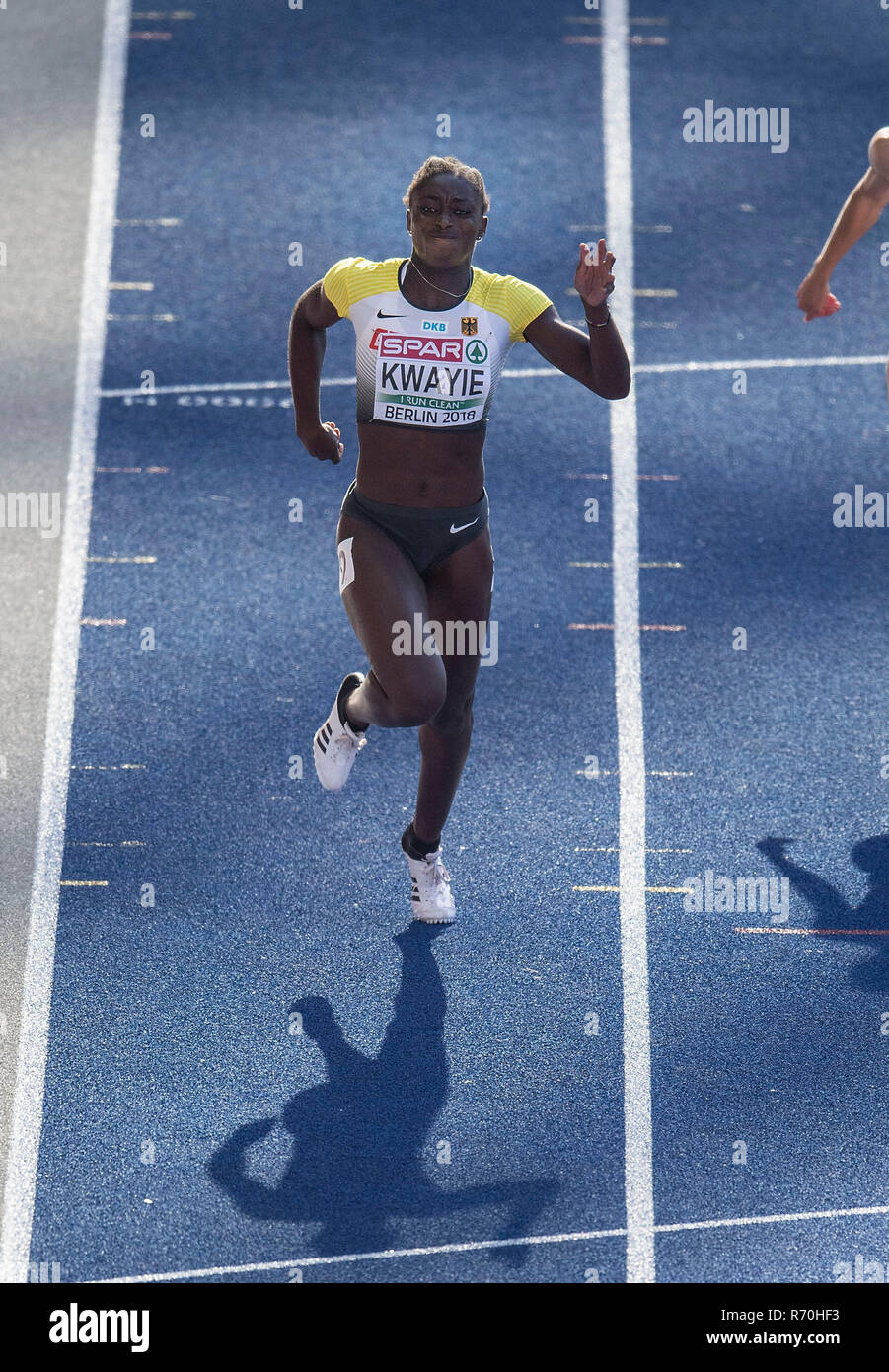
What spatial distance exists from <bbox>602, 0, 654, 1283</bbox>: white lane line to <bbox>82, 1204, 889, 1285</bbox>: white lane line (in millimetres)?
111

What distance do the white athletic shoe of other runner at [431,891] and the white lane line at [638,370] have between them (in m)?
2.55

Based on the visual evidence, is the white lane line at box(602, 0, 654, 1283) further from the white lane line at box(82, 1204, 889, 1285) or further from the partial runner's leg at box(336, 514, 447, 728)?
the partial runner's leg at box(336, 514, 447, 728)

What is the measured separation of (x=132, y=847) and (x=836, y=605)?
9.02 feet

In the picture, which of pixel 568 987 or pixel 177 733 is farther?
pixel 177 733

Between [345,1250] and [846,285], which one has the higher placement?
[846,285]

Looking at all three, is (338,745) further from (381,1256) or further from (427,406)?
(381,1256)

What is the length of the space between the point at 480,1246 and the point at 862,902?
176 centimetres

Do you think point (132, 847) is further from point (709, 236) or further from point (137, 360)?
point (709, 236)

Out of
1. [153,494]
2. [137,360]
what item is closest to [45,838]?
[153,494]

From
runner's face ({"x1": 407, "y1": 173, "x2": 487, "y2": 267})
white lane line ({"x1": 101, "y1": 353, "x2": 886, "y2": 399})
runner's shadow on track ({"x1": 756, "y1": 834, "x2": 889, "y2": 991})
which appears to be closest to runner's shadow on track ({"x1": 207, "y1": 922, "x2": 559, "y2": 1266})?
runner's shadow on track ({"x1": 756, "y1": 834, "x2": 889, "y2": 991})

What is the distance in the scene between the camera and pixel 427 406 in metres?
5.18

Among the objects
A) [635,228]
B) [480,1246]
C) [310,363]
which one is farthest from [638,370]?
[480,1246]

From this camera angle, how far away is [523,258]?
317 inches

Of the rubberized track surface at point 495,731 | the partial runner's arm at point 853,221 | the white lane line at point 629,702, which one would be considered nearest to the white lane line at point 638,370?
the rubberized track surface at point 495,731
